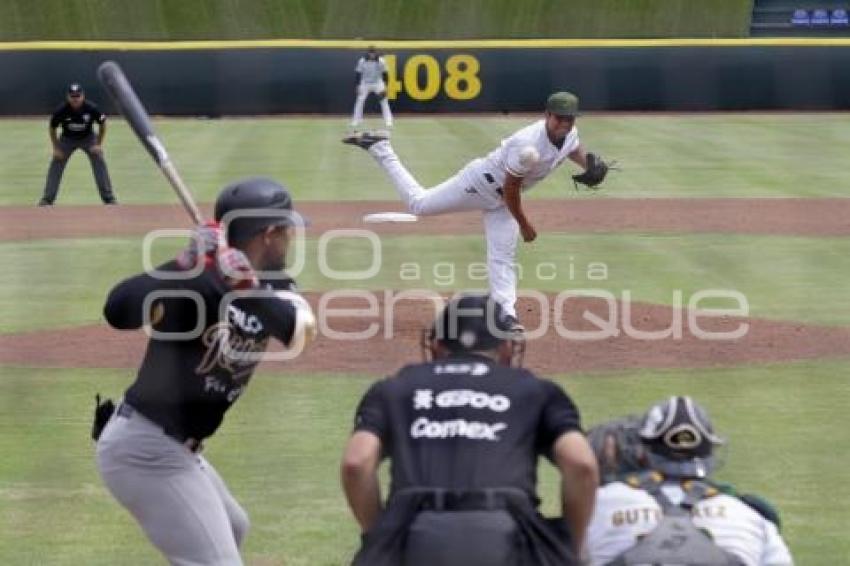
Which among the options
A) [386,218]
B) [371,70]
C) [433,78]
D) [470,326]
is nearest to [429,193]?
[386,218]

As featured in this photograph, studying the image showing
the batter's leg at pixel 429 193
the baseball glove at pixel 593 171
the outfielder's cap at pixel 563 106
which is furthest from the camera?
the baseball glove at pixel 593 171

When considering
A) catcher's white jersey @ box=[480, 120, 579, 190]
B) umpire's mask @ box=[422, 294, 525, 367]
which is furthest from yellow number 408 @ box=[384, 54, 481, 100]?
umpire's mask @ box=[422, 294, 525, 367]

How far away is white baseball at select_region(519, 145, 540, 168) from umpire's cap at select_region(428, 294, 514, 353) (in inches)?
268

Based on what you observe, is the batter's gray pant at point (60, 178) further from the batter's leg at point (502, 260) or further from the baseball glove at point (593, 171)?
the batter's leg at point (502, 260)

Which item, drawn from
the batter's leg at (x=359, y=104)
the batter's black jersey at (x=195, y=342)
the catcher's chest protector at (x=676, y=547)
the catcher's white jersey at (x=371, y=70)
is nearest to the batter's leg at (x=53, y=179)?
the batter's leg at (x=359, y=104)

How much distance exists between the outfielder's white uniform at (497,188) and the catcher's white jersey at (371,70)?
18.6m

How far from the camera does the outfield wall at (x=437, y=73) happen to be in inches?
1291

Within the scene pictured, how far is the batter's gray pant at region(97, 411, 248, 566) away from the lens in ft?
17.7

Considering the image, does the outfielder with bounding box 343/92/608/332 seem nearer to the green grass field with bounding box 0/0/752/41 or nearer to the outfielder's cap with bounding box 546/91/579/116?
the outfielder's cap with bounding box 546/91/579/116

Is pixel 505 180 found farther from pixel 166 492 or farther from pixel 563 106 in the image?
pixel 166 492

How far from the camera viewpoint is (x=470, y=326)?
15.0ft

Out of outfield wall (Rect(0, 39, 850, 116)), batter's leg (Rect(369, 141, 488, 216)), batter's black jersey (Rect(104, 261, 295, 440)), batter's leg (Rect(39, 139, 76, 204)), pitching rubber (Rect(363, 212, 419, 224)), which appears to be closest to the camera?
batter's black jersey (Rect(104, 261, 295, 440))

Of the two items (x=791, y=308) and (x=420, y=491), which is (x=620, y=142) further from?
(x=420, y=491)

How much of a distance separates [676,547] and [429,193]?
8506mm
